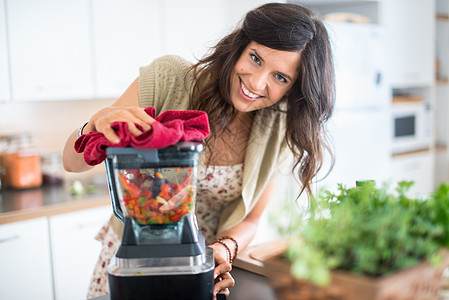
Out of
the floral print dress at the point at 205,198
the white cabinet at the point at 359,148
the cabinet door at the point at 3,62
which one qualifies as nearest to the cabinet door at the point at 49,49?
the cabinet door at the point at 3,62

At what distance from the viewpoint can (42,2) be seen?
2180 millimetres

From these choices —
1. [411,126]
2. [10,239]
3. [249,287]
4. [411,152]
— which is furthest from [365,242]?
[411,152]

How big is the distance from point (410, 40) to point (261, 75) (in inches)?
99.1

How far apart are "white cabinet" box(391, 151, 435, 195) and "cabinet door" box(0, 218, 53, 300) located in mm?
2313

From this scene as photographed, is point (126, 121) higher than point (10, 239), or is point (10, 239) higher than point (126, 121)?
point (126, 121)

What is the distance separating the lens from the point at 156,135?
0.74 m

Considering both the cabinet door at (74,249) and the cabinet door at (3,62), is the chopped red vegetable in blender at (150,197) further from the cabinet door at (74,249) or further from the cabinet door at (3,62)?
the cabinet door at (3,62)

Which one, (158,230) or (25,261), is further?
(25,261)

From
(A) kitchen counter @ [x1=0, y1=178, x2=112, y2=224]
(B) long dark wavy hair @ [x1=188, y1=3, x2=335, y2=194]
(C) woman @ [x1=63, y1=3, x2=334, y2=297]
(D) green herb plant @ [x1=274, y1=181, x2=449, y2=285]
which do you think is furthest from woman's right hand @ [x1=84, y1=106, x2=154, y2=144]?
(A) kitchen counter @ [x1=0, y1=178, x2=112, y2=224]

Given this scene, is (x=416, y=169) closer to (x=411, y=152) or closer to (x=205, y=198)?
(x=411, y=152)

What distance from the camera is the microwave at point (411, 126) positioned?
10.7ft

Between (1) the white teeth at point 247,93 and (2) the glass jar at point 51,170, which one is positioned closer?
(1) the white teeth at point 247,93

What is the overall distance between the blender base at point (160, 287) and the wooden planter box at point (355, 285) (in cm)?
23

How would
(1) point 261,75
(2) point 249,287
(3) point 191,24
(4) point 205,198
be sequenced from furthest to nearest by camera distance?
(3) point 191,24 < (4) point 205,198 < (1) point 261,75 < (2) point 249,287
